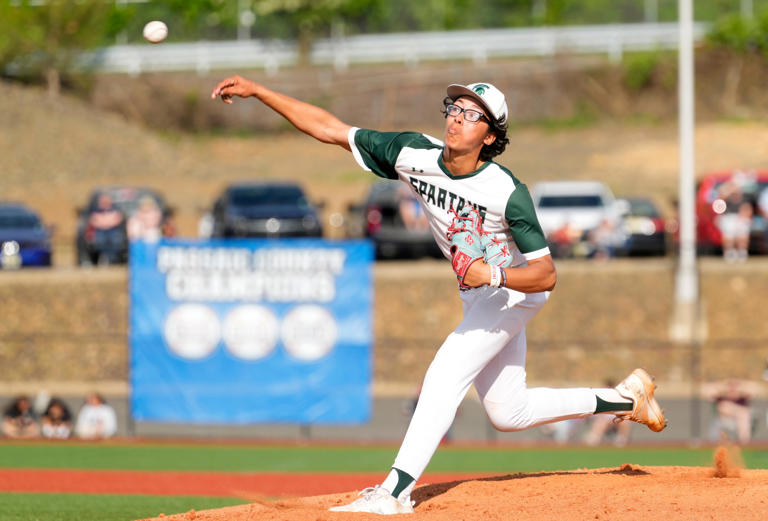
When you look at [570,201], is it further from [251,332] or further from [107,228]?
[107,228]

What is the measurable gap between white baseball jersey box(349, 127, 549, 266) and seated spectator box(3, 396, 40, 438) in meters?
12.5

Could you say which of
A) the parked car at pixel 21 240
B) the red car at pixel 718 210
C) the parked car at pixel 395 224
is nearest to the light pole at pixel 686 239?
the red car at pixel 718 210

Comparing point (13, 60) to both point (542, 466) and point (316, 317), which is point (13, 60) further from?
point (542, 466)

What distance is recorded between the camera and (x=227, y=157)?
43.2m

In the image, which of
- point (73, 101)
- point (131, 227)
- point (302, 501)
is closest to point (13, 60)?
point (73, 101)

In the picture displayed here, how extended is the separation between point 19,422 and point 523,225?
13.4 meters

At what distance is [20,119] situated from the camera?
42.1 meters

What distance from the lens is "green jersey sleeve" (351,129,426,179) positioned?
632 cm

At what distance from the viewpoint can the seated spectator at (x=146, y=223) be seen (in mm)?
24141

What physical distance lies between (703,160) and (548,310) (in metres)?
15.8

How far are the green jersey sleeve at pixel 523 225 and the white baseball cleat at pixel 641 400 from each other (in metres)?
1.34

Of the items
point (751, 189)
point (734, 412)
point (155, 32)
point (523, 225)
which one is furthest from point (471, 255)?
point (751, 189)

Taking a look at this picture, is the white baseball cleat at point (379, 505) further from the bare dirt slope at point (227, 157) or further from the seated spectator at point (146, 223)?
the bare dirt slope at point (227, 157)

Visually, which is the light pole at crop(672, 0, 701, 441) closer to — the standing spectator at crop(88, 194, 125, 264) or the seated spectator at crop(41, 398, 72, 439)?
the standing spectator at crop(88, 194, 125, 264)
